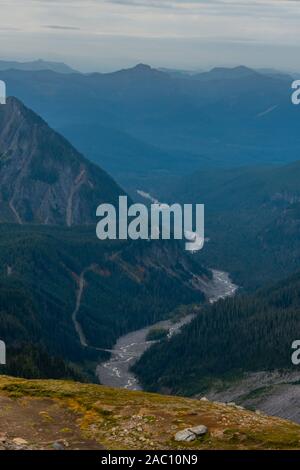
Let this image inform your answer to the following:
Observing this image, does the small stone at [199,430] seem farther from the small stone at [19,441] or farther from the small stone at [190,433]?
the small stone at [19,441]

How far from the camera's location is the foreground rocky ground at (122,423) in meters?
83.8

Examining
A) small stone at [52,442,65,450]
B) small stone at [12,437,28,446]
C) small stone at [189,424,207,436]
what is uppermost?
small stone at [189,424,207,436]

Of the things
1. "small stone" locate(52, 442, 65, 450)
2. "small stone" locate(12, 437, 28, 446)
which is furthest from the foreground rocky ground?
"small stone" locate(52, 442, 65, 450)

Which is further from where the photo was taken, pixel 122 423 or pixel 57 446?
pixel 122 423

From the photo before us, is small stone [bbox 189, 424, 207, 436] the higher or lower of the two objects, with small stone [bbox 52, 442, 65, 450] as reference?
higher

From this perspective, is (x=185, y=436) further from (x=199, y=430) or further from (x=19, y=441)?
(x=19, y=441)

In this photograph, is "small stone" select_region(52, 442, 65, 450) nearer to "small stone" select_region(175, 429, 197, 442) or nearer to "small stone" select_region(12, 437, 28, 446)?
"small stone" select_region(12, 437, 28, 446)

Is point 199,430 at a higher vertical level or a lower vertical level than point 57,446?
higher

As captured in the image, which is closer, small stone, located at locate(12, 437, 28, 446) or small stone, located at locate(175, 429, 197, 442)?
small stone, located at locate(12, 437, 28, 446)

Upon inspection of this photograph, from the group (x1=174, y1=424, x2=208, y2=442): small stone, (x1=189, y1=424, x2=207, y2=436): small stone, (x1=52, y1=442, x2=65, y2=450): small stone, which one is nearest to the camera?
(x1=52, y1=442, x2=65, y2=450): small stone

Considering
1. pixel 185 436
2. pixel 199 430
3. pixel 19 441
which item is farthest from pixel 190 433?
pixel 19 441

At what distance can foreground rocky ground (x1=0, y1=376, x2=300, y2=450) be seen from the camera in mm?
83750

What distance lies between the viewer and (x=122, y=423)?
3639 inches
